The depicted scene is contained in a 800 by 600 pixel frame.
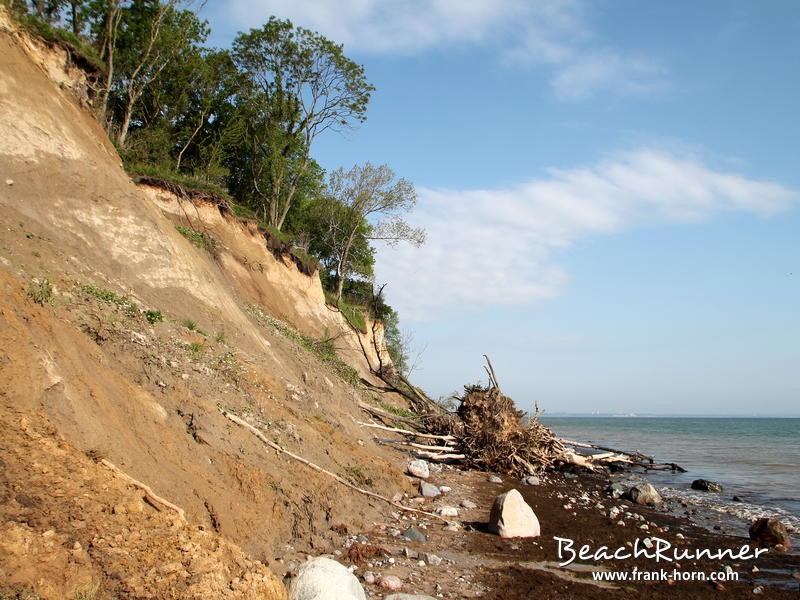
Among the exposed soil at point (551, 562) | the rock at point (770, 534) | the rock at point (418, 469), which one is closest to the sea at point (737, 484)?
the rock at point (770, 534)

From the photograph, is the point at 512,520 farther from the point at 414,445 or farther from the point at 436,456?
the point at 414,445

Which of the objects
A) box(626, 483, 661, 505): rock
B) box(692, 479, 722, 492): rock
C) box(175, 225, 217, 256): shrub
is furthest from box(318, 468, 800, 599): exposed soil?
box(175, 225, 217, 256): shrub

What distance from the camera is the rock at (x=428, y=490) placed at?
10472mm

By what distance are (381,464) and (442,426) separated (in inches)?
229

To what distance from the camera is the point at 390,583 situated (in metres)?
5.80

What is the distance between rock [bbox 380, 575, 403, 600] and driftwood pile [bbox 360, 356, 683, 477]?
775 cm

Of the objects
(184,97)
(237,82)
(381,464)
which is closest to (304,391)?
(381,464)

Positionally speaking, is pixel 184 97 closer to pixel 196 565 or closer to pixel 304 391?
pixel 304 391

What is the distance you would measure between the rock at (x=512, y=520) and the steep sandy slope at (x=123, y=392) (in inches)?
76.1

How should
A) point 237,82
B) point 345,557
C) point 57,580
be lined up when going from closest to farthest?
point 57,580 < point 345,557 < point 237,82

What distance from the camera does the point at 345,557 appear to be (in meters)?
6.41

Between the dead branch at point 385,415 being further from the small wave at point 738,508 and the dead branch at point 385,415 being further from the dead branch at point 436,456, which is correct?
the small wave at point 738,508

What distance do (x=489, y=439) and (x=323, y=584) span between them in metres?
10.1

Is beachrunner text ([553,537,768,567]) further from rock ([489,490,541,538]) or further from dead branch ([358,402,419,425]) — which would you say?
dead branch ([358,402,419,425])
